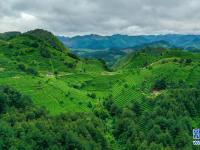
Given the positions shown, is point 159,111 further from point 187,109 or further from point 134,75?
point 134,75

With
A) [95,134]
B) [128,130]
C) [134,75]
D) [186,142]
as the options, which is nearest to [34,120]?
[95,134]

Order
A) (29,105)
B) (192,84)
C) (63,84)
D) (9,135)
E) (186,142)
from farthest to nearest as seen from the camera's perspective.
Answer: (192,84), (63,84), (29,105), (186,142), (9,135)

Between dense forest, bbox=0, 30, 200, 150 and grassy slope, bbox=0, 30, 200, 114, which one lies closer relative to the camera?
dense forest, bbox=0, 30, 200, 150

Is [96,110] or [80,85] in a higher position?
[80,85]

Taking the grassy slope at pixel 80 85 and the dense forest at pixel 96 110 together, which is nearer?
the dense forest at pixel 96 110

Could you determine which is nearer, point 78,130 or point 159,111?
point 78,130

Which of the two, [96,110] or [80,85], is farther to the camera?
[80,85]

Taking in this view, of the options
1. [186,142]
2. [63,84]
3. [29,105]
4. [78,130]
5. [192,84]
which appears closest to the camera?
[78,130]

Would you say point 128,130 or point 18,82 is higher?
point 18,82
